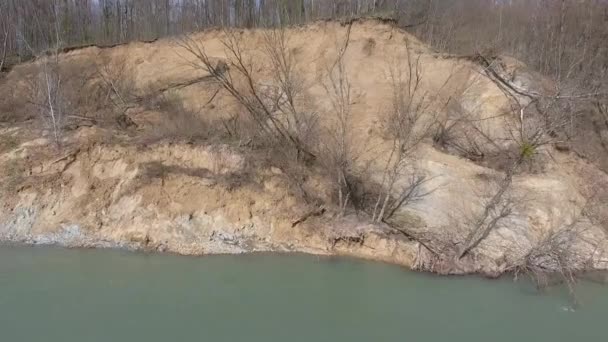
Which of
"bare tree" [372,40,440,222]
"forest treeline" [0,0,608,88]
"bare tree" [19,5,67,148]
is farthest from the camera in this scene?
"forest treeline" [0,0,608,88]

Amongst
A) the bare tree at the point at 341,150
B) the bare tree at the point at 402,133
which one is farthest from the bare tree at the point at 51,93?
the bare tree at the point at 402,133

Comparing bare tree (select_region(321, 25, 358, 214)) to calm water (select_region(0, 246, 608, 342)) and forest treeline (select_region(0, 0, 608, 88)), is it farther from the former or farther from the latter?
forest treeline (select_region(0, 0, 608, 88))

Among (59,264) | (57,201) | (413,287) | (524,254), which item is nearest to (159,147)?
(57,201)

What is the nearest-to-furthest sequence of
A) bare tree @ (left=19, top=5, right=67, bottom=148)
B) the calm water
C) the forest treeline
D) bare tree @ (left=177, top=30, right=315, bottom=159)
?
the calm water
bare tree @ (left=177, top=30, right=315, bottom=159)
bare tree @ (left=19, top=5, right=67, bottom=148)
the forest treeline

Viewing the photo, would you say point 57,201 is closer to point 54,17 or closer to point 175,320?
point 175,320

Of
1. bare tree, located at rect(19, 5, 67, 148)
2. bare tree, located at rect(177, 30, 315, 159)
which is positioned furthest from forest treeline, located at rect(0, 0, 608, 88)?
bare tree, located at rect(177, 30, 315, 159)

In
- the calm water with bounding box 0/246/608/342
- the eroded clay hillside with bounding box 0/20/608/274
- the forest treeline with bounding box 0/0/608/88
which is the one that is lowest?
the calm water with bounding box 0/246/608/342
